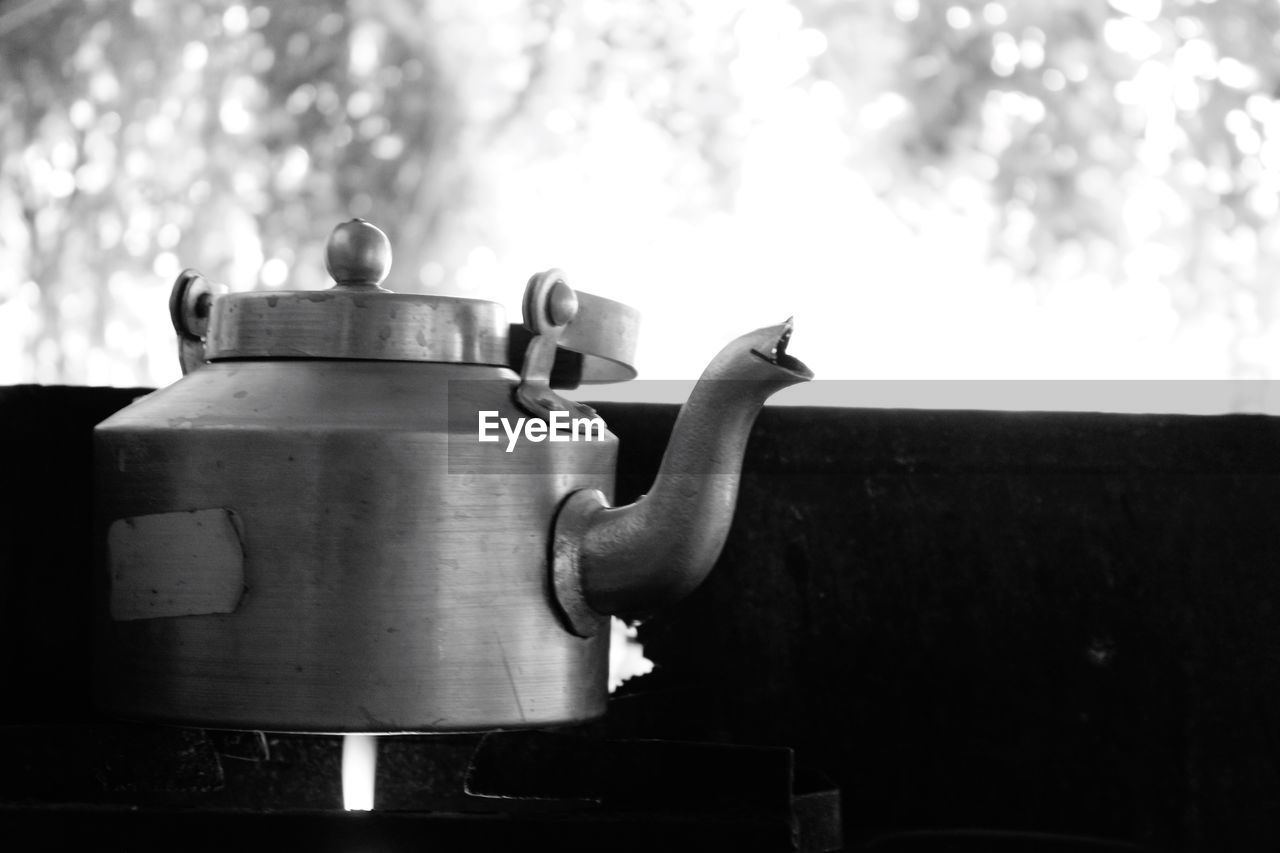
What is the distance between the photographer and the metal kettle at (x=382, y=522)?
71 centimetres

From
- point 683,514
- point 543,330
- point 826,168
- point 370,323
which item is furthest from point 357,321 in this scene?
point 826,168

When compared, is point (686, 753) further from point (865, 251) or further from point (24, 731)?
point (865, 251)

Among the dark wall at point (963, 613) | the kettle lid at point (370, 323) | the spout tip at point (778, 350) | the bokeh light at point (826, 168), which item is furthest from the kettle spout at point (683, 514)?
the bokeh light at point (826, 168)

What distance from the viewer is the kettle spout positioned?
736 millimetres

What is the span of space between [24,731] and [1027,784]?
29.9 inches

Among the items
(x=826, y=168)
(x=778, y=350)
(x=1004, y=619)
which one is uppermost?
(x=826, y=168)

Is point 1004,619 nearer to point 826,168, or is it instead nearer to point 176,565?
point 826,168

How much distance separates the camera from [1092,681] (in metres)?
1.02

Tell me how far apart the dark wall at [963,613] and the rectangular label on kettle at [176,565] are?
1.07 feet

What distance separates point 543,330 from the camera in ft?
2.60

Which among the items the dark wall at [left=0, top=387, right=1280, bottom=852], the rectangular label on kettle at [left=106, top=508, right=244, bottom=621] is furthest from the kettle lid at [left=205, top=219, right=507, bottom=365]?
the dark wall at [left=0, top=387, right=1280, bottom=852]

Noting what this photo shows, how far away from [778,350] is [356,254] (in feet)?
0.95

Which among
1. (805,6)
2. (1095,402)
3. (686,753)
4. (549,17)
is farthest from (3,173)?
(1095,402)

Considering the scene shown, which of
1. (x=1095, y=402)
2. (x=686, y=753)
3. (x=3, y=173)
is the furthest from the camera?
(x=3, y=173)
